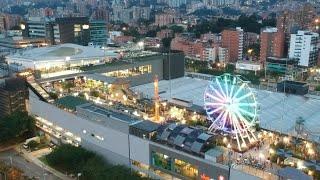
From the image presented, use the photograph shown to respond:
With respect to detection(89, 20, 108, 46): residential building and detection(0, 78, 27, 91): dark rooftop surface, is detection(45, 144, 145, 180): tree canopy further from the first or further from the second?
Answer: detection(89, 20, 108, 46): residential building

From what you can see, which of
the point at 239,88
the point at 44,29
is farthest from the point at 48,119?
the point at 44,29

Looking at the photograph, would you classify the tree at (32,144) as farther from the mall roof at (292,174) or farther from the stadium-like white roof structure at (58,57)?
the mall roof at (292,174)

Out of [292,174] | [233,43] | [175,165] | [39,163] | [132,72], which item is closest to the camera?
[292,174]

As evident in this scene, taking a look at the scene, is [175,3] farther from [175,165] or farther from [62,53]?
[175,165]

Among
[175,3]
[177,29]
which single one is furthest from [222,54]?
[175,3]

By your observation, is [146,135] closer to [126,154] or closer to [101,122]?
[126,154]
